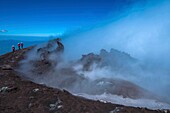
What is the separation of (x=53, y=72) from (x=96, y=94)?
1163 cm

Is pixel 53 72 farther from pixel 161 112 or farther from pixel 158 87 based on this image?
pixel 161 112

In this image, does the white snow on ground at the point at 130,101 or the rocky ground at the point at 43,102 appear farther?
the white snow on ground at the point at 130,101

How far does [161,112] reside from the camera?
2156cm

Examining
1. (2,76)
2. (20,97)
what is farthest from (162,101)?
(2,76)

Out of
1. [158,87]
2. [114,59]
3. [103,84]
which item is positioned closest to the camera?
[103,84]

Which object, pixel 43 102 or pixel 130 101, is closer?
pixel 43 102

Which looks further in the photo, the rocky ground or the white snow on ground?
the white snow on ground

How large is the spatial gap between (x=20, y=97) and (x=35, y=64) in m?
18.7

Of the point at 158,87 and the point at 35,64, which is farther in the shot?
the point at 35,64

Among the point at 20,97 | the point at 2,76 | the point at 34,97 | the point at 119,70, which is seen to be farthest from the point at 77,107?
the point at 119,70

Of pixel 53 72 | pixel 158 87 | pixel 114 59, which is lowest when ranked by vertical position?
pixel 158 87

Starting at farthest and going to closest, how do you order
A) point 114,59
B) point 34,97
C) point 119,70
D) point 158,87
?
point 114,59, point 119,70, point 158,87, point 34,97

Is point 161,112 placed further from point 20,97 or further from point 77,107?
point 20,97

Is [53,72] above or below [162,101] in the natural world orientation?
above
